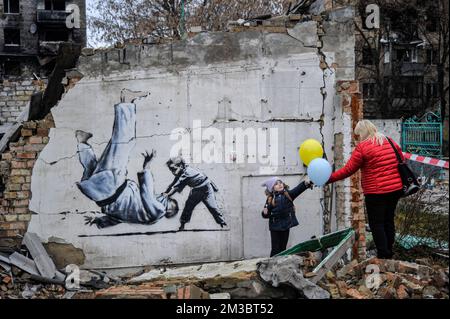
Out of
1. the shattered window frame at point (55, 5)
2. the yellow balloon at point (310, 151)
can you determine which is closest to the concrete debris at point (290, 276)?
the yellow balloon at point (310, 151)

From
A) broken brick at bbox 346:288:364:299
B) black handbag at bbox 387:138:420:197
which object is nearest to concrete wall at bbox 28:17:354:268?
black handbag at bbox 387:138:420:197

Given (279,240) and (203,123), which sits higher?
(203,123)

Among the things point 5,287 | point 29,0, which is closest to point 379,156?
point 5,287

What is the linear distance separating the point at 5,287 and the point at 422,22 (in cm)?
2882

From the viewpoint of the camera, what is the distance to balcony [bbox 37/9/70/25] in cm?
4284

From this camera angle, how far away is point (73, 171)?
797cm

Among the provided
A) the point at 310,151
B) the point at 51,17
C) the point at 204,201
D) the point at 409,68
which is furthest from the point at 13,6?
the point at 310,151

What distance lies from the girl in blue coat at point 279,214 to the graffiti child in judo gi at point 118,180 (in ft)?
5.37

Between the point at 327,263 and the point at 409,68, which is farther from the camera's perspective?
the point at 409,68

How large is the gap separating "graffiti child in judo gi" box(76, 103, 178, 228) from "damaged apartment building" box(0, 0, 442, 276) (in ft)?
0.05

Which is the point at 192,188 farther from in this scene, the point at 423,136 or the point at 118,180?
A: the point at 423,136

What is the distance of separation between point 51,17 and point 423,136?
107 ft

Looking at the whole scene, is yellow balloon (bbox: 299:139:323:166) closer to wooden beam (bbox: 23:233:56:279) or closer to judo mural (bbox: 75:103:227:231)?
judo mural (bbox: 75:103:227:231)

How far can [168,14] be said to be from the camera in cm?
2198
